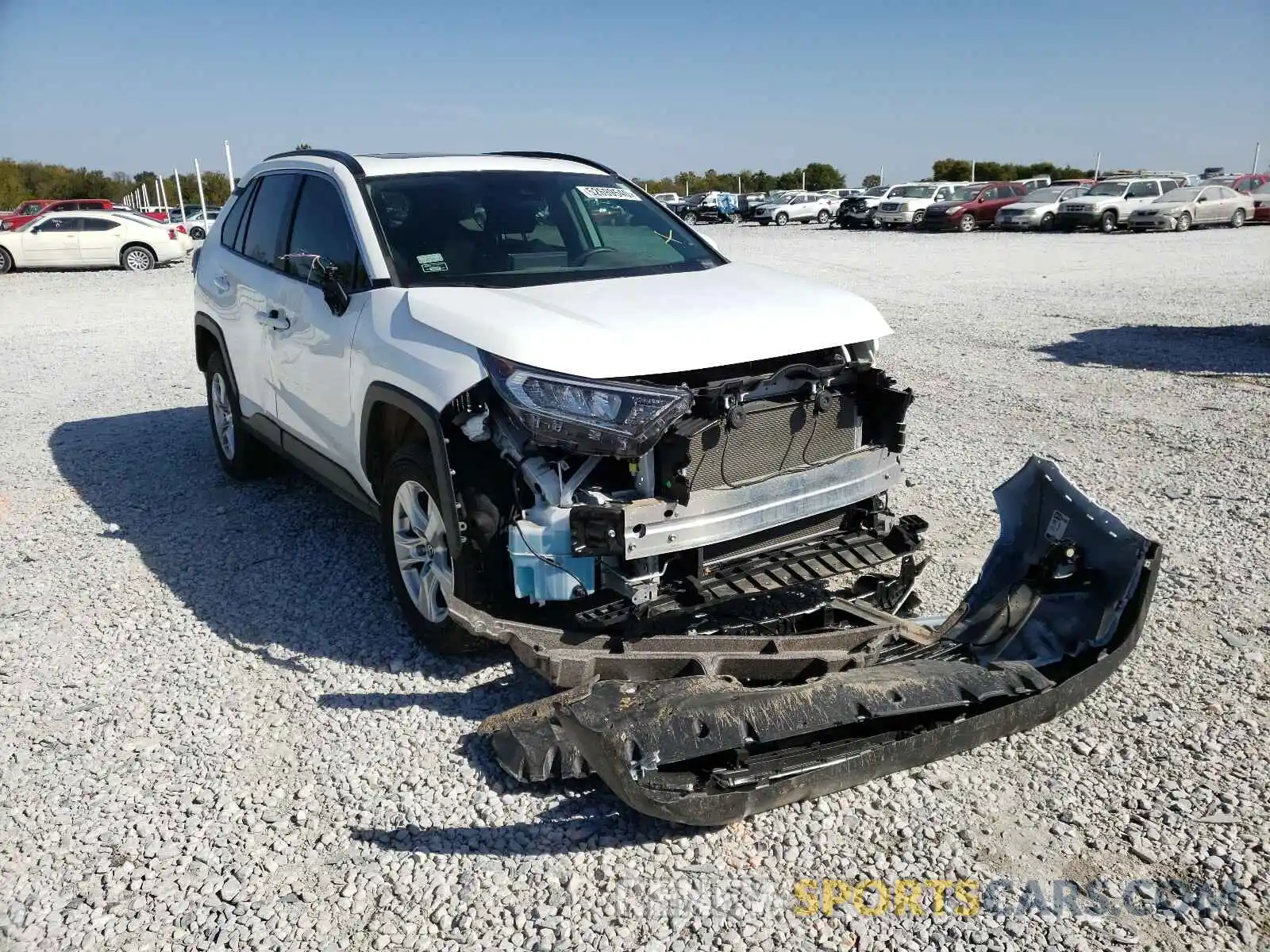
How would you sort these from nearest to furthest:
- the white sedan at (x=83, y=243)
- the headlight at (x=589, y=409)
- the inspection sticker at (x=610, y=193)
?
the headlight at (x=589, y=409)
the inspection sticker at (x=610, y=193)
the white sedan at (x=83, y=243)

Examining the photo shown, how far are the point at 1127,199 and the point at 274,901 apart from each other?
3402 centimetres

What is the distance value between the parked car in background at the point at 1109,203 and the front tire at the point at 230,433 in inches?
1189

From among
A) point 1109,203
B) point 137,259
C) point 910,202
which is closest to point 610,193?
point 137,259

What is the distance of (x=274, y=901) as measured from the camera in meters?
2.89

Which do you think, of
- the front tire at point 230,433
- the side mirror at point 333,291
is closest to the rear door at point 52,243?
the front tire at point 230,433

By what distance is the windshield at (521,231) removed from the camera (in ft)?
14.6

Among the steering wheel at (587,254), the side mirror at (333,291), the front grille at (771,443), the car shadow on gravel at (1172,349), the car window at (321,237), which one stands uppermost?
the car window at (321,237)

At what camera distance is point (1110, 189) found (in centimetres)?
3186

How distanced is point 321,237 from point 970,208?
32.2m

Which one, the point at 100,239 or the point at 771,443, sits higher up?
the point at 100,239

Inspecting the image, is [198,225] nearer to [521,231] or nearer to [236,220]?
[236,220]

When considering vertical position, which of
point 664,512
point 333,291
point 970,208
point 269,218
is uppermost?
point 269,218

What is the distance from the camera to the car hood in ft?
11.6

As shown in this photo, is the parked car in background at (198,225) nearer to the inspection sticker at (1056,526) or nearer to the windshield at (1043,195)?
the windshield at (1043,195)
